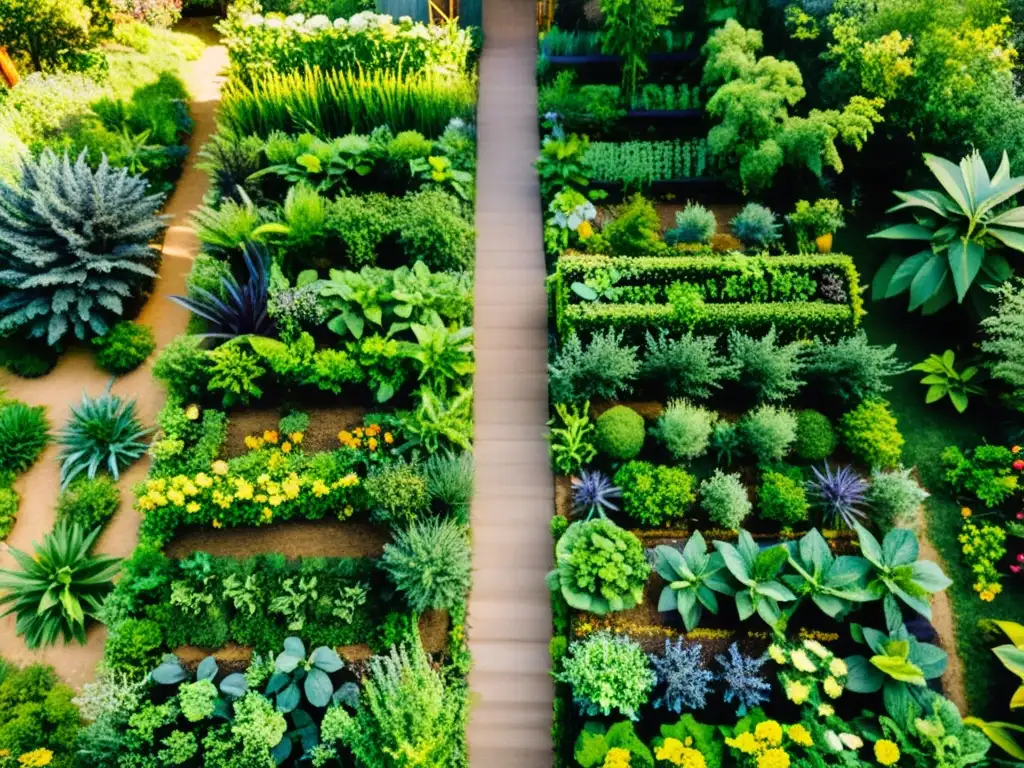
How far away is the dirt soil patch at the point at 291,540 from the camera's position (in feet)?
31.1

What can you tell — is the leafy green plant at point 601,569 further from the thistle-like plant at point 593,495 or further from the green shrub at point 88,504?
the green shrub at point 88,504

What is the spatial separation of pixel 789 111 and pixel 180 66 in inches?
417

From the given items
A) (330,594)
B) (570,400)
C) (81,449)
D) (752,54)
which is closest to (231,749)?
(330,594)

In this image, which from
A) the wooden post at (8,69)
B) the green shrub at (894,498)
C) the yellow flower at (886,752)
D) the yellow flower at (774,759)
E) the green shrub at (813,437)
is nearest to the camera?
the yellow flower at (774,759)

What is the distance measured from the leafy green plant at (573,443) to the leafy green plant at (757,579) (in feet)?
6.41

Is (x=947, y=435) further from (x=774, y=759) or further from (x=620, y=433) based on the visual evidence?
(x=774, y=759)

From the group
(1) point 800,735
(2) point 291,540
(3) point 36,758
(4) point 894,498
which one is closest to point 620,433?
(4) point 894,498

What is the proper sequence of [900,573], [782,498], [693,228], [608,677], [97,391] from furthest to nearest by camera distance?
[693,228], [97,391], [782,498], [900,573], [608,677]

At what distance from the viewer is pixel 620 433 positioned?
375 inches

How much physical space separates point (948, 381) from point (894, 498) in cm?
212

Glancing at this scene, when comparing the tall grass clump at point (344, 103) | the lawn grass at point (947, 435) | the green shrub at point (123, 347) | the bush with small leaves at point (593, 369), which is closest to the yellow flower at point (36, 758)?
the green shrub at point (123, 347)

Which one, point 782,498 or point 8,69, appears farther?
point 8,69

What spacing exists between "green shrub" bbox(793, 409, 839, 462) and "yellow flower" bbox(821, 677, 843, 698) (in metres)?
2.74

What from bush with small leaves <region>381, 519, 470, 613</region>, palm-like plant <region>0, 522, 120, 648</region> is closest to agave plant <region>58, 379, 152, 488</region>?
palm-like plant <region>0, 522, 120, 648</region>
